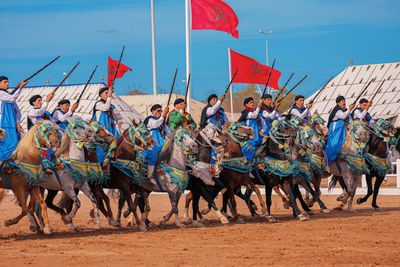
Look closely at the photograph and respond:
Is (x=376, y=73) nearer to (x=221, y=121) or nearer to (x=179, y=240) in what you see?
(x=221, y=121)

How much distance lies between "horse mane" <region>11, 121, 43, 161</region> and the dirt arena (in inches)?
56.1

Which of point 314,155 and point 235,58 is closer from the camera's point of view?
→ point 314,155

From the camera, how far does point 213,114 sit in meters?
14.8

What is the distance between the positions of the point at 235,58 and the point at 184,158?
22.6 ft

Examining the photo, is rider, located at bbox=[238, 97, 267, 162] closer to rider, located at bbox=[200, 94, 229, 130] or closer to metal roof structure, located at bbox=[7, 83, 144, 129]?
rider, located at bbox=[200, 94, 229, 130]

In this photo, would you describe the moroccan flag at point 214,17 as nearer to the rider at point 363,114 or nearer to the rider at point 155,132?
the rider at point 363,114

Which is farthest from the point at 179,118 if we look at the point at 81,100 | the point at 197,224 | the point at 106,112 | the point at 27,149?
the point at 81,100

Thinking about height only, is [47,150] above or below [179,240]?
above

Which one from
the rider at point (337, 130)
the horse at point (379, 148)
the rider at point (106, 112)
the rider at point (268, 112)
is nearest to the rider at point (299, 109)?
the rider at point (268, 112)

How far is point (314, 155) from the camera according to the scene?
51.2 feet

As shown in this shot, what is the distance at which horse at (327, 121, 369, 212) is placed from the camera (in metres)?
15.9

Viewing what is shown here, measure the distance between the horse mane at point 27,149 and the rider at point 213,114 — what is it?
4.06 meters

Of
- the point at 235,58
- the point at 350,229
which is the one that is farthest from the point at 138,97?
the point at 350,229

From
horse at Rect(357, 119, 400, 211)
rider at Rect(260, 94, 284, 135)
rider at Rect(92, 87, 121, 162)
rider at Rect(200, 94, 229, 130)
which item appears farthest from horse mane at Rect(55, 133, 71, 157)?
horse at Rect(357, 119, 400, 211)
